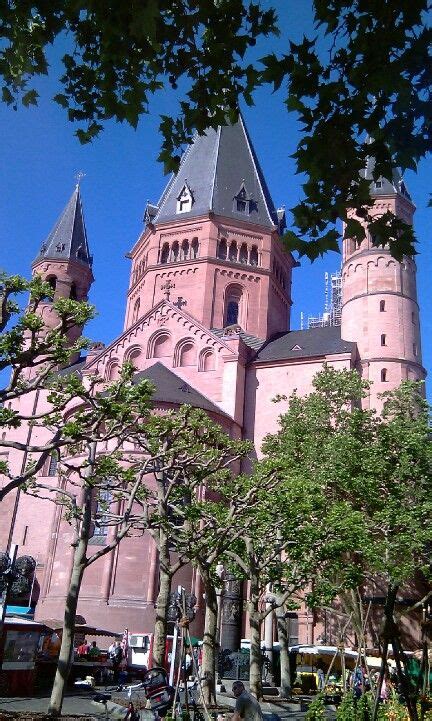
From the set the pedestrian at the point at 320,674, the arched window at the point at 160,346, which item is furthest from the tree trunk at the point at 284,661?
the arched window at the point at 160,346

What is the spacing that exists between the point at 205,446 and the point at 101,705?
9437 millimetres

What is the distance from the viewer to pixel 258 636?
1959 centimetres

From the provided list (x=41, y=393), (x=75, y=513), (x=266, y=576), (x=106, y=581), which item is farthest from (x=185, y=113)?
(x=41, y=393)

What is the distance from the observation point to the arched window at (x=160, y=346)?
45.2 metres

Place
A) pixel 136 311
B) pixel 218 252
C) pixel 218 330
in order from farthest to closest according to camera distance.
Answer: pixel 136 311, pixel 218 252, pixel 218 330

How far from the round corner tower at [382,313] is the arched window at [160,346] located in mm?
11818

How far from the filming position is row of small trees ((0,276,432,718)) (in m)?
14.0

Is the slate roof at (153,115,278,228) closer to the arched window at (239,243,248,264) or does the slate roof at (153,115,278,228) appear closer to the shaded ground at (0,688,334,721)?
the arched window at (239,243,248,264)

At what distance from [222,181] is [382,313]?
1967 centimetres

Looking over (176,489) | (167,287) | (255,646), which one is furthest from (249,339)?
(255,646)

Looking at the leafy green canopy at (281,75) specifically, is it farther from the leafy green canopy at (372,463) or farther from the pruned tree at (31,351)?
the leafy green canopy at (372,463)

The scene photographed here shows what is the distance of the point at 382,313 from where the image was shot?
1668 inches

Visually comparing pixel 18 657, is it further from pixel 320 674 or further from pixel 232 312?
pixel 232 312

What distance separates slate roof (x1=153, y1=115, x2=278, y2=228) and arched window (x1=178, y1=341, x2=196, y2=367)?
12280mm
